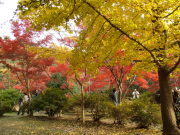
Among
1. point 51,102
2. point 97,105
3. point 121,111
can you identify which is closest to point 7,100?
point 51,102

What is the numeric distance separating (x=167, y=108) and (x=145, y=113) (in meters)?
1.64

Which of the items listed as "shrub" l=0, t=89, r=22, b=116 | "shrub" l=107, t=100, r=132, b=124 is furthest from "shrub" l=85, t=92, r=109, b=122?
"shrub" l=0, t=89, r=22, b=116

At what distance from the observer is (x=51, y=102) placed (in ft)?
31.8

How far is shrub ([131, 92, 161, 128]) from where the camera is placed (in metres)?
6.92

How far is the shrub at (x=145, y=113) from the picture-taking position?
22.7 ft

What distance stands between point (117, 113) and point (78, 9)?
229 inches

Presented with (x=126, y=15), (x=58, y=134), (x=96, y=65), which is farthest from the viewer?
(x=58, y=134)

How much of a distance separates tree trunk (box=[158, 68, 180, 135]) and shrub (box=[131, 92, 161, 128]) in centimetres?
146

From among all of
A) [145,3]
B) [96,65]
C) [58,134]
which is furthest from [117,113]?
[145,3]

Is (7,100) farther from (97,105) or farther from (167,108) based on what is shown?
(167,108)

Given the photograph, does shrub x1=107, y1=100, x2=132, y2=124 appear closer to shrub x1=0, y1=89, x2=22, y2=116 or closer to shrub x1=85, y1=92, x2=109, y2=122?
shrub x1=85, y1=92, x2=109, y2=122

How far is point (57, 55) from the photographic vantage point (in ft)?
25.9

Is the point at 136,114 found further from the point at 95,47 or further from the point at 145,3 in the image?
the point at 145,3

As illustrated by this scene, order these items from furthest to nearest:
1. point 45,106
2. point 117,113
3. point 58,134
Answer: point 45,106, point 117,113, point 58,134
